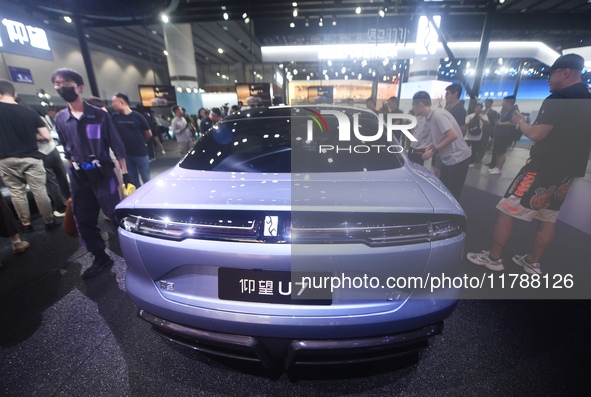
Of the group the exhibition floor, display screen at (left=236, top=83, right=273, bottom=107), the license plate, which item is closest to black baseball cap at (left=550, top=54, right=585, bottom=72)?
the exhibition floor

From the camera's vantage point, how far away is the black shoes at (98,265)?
8.21 ft

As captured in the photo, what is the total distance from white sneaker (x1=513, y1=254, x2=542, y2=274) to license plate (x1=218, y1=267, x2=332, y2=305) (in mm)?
2449

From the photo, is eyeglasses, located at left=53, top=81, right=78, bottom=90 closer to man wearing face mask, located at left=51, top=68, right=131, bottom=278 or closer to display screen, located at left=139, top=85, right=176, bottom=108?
man wearing face mask, located at left=51, top=68, right=131, bottom=278

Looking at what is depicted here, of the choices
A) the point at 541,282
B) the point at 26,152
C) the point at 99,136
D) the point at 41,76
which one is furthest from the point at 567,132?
the point at 41,76

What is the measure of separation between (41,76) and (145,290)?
18.8 meters

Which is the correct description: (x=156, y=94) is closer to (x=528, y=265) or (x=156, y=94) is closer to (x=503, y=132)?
(x=503, y=132)

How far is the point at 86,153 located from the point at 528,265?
408cm

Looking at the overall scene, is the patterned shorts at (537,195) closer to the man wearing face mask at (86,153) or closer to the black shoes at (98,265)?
the man wearing face mask at (86,153)

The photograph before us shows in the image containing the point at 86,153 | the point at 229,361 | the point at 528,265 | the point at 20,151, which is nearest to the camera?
the point at 229,361

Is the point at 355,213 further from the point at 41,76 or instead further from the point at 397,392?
the point at 41,76

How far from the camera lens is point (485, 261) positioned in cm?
253

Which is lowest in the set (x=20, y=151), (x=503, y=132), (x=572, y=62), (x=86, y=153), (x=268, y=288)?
(x=268, y=288)

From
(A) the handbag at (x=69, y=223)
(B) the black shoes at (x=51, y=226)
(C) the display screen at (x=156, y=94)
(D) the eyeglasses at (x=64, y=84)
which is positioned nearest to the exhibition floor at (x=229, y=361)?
(A) the handbag at (x=69, y=223)

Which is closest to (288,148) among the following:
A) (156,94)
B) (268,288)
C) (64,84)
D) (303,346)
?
(268,288)
